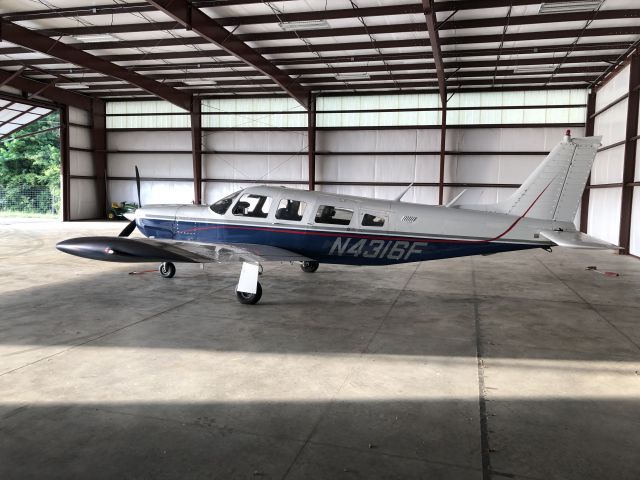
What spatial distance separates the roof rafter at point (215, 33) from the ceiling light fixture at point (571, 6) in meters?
10.3

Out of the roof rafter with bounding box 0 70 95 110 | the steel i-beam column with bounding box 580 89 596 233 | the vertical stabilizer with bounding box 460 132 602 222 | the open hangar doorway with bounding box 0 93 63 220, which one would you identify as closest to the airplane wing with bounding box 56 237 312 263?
the vertical stabilizer with bounding box 460 132 602 222

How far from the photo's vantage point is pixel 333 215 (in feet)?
28.9

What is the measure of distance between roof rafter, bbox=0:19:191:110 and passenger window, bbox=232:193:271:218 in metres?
12.5

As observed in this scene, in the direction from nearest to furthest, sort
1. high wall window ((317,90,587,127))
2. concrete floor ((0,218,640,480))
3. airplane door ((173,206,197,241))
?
concrete floor ((0,218,640,480)) < airplane door ((173,206,197,241)) < high wall window ((317,90,587,127))

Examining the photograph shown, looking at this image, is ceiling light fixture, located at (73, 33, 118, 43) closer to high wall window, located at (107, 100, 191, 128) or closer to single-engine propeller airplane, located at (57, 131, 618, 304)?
high wall window, located at (107, 100, 191, 128)

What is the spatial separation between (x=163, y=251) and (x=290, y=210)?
2728 mm

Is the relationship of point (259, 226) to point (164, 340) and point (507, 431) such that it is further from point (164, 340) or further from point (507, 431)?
point (507, 431)

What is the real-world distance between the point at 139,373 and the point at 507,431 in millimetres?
3513

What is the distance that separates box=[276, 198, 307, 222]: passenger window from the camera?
29.3ft

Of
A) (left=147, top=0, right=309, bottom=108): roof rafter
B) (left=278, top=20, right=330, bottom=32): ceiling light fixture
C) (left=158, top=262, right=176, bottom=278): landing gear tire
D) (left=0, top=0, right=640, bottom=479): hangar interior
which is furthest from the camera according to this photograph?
(left=278, top=20, right=330, bottom=32): ceiling light fixture

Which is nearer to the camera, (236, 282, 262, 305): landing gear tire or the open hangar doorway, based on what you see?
(236, 282, 262, 305): landing gear tire

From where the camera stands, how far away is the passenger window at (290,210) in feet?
29.3

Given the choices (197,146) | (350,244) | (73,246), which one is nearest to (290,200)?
(350,244)

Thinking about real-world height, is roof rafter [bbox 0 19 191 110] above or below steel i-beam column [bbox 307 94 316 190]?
above
